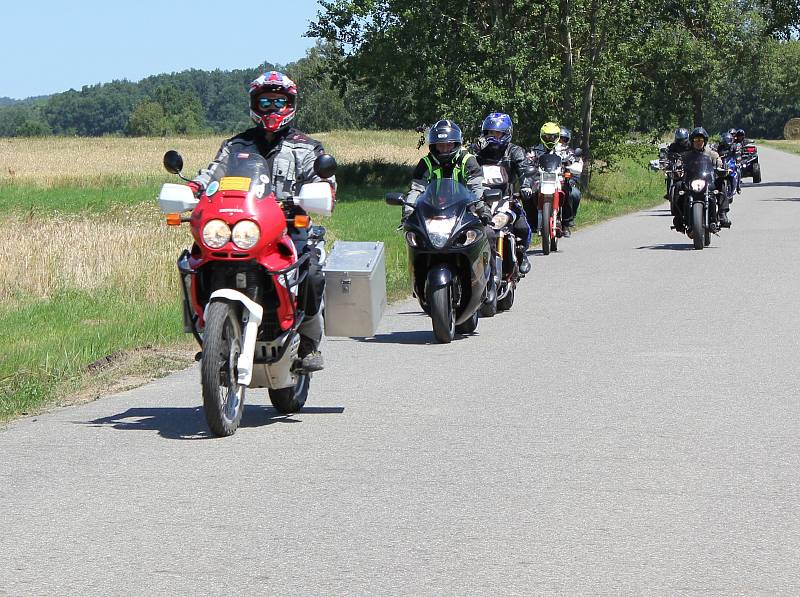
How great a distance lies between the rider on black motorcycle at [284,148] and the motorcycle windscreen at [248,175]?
0.23 meters

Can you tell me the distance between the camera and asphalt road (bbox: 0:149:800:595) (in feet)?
17.0

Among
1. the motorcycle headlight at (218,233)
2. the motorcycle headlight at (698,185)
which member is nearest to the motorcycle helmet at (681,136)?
the motorcycle headlight at (698,185)

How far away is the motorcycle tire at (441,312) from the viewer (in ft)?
39.5

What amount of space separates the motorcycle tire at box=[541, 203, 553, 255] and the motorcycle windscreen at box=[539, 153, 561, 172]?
54 centimetres

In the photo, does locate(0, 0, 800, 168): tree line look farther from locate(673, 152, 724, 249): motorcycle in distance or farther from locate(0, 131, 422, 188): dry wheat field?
locate(673, 152, 724, 249): motorcycle in distance

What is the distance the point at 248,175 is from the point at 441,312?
4427mm

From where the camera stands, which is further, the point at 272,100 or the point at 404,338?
the point at 404,338

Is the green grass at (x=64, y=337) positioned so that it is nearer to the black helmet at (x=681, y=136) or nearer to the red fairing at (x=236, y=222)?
the red fairing at (x=236, y=222)

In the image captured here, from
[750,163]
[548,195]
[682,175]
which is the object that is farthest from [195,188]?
[750,163]

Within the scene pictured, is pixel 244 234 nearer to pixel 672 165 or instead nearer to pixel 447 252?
pixel 447 252

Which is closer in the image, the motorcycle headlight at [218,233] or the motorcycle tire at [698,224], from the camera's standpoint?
the motorcycle headlight at [218,233]

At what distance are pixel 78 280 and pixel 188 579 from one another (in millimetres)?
11996

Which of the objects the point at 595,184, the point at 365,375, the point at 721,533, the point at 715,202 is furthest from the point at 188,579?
the point at 595,184

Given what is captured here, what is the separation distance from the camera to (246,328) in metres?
7.70
